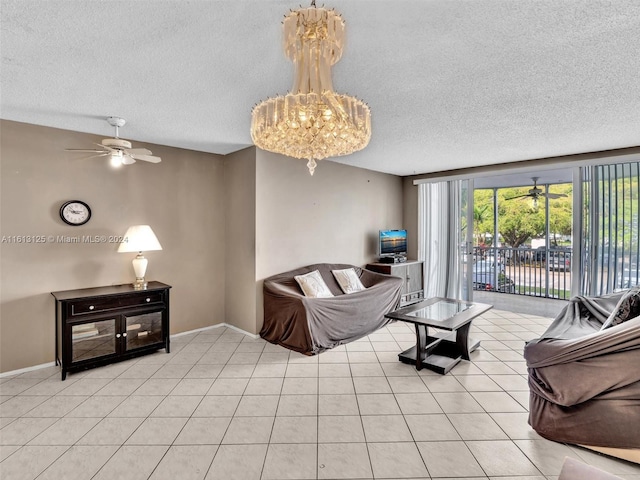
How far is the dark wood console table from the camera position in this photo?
2939 millimetres

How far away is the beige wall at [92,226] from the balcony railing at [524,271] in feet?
16.8

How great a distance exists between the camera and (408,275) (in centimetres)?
567

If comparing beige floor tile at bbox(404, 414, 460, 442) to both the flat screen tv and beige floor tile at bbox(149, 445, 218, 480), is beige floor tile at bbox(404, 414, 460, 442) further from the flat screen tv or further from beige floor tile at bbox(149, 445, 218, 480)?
the flat screen tv

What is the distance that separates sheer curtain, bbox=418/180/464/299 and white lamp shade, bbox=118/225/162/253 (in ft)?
15.7

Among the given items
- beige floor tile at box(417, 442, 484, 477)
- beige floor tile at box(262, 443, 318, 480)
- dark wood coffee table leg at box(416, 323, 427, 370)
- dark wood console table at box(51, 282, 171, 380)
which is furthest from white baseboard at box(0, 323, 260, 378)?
beige floor tile at box(417, 442, 484, 477)

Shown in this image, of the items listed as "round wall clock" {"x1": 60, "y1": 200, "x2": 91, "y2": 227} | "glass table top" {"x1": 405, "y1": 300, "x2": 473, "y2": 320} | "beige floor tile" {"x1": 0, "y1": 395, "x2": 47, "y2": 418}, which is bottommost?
"beige floor tile" {"x1": 0, "y1": 395, "x2": 47, "y2": 418}

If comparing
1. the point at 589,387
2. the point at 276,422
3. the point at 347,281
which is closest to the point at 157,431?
the point at 276,422

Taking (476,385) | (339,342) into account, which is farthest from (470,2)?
(339,342)

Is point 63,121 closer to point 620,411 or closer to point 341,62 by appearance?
point 341,62

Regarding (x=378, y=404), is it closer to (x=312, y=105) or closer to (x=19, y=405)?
(x=312, y=105)

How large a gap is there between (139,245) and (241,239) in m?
1.20

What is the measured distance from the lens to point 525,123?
10.4 ft

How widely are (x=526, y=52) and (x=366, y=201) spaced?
12.3 ft

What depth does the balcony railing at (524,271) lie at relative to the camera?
650cm
